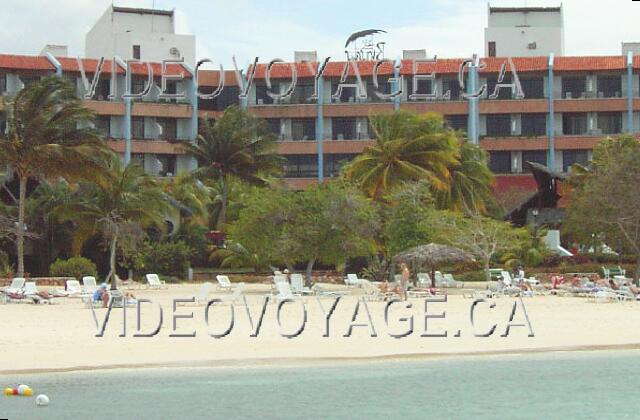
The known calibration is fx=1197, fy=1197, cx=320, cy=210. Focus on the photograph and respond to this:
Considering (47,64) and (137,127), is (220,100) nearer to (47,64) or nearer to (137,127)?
(137,127)

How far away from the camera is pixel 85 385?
2292 centimetres

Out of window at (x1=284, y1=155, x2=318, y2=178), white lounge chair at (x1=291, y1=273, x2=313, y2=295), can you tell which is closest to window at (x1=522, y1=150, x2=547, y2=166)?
window at (x1=284, y1=155, x2=318, y2=178)

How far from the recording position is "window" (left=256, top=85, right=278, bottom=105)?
80438 mm

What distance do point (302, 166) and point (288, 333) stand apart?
51960 millimetres

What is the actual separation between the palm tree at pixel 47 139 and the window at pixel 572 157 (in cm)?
3918

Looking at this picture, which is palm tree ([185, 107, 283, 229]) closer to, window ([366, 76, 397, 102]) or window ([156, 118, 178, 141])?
window ([156, 118, 178, 141])

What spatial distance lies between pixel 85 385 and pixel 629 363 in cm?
1162

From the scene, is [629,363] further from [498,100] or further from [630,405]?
[498,100]

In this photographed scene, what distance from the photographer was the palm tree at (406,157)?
5203 cm

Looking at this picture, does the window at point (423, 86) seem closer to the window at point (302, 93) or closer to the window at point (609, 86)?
the window at point (302, 93)

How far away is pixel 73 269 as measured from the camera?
5112 cm

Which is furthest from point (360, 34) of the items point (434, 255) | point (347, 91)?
point (434, 255)

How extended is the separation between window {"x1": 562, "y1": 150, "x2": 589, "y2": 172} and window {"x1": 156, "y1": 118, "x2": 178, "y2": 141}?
2590 centimetres

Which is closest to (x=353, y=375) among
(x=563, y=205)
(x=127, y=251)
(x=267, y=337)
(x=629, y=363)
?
(x=267, y=337)
